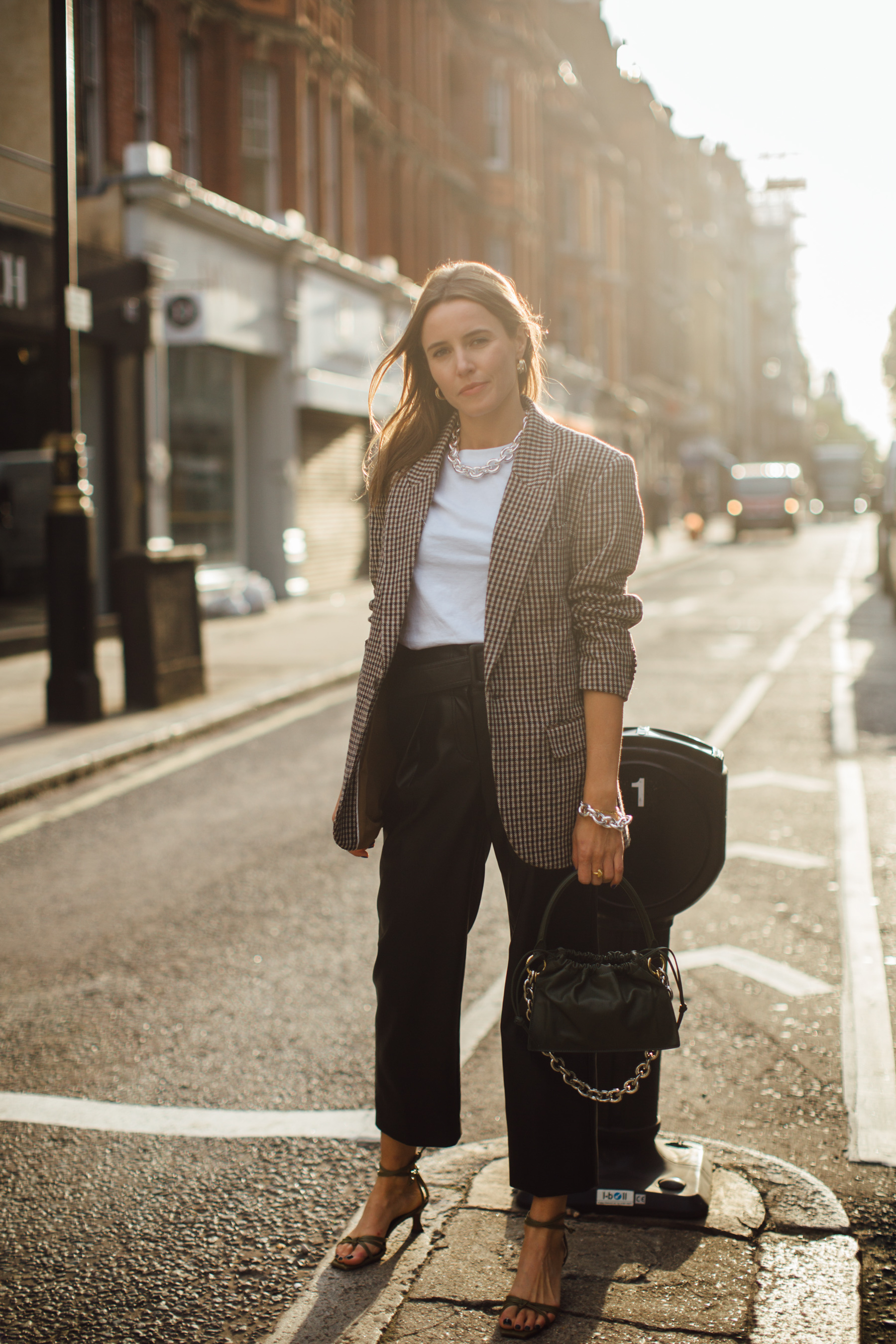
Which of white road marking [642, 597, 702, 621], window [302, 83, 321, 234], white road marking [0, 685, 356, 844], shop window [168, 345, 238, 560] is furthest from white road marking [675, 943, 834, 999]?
window [302, 83, 321, 234]

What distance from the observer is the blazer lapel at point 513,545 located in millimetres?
2543

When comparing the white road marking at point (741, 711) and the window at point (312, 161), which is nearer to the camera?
the white road marking at point (741, 711)

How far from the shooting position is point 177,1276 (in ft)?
9.14

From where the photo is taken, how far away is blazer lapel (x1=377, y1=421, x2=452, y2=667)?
2.67 metres

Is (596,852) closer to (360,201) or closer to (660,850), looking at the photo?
(660,850)

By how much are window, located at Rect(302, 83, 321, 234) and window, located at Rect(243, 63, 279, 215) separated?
75 centimetres

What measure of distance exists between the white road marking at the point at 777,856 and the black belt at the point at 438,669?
12.2ft

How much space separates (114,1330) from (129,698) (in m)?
8.34

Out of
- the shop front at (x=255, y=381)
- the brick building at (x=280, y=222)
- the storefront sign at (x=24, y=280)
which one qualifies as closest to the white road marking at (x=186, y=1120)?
the brick building at (x=280, y=222)

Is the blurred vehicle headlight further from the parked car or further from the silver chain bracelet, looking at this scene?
the parked car

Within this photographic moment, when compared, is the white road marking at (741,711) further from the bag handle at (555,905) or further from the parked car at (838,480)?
the parked car at (838,480)

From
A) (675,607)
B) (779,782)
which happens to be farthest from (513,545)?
(675,607)

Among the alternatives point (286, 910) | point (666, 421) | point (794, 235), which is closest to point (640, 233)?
point (666, 421)

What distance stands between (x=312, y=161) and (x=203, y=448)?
590 centimetres
